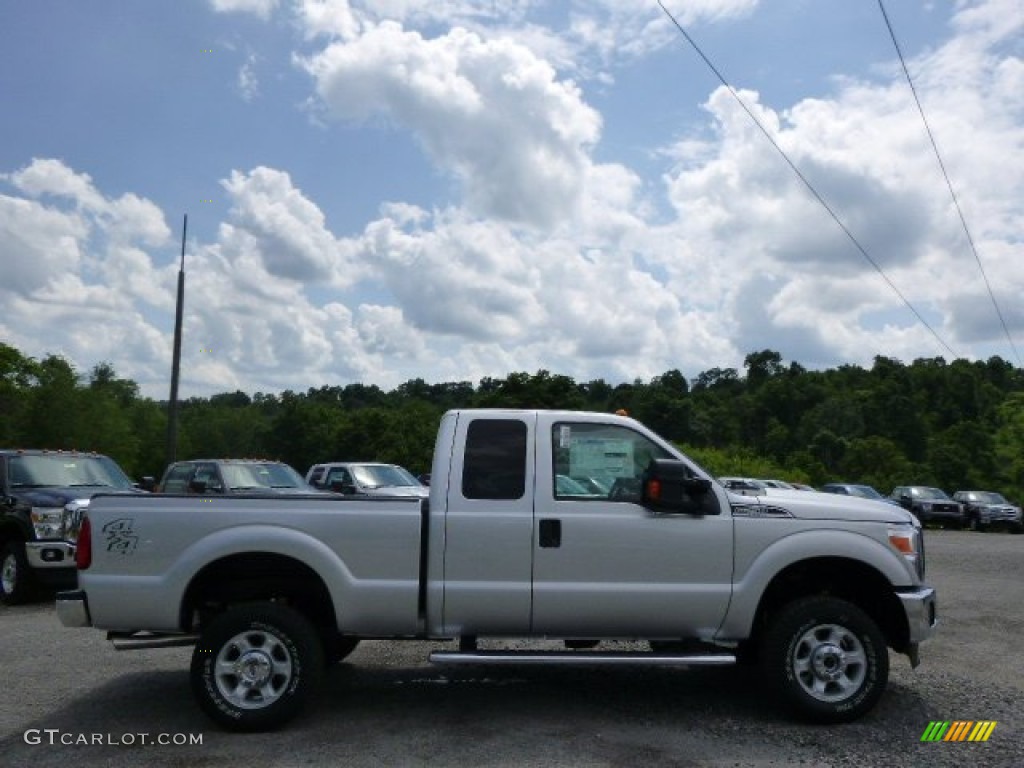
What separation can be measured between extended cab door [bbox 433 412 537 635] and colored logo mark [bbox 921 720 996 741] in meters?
2.68

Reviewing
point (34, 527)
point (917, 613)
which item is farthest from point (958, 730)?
point (34, 527)

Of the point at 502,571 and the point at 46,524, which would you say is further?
the point at 46,524

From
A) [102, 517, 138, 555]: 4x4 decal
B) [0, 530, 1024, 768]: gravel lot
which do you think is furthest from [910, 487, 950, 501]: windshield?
[102, 517, 138, 555]: 4x4 decal

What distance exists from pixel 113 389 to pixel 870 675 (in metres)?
102

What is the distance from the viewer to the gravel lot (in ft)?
18.7

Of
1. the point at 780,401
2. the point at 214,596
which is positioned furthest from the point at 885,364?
the point at 214,596

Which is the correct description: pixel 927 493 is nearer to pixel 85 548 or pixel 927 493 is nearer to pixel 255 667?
pixel 255 667

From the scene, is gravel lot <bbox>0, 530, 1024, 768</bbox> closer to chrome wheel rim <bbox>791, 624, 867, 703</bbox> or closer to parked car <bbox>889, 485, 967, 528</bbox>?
chrome wheel rim <bbox>791, 624, 867, 703</bbox>

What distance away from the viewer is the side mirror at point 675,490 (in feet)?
20.0

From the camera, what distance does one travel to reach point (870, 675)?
624 cm

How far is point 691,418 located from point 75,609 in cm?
8278

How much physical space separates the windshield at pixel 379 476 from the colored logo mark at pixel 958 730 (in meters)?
14.8

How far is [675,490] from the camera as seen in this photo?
617cm

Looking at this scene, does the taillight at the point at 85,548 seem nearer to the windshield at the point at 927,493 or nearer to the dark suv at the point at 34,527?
the dark suv at the point at 34,527
